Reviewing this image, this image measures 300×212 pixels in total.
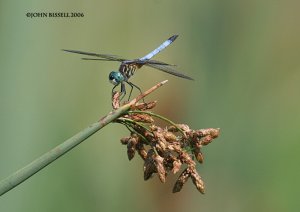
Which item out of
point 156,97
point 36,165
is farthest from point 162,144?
point 156,97

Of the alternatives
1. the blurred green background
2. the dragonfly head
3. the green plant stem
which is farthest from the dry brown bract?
the blurred green background

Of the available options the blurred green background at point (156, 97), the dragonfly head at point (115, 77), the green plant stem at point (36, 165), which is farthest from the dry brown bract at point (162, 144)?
the blurred green background at point (156, 97)

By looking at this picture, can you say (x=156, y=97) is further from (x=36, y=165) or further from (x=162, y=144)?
(x=36, y=165)

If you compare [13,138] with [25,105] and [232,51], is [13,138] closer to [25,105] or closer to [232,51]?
[25,105]

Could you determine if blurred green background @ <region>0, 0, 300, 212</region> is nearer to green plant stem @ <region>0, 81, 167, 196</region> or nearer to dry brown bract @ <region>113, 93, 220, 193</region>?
dry brown bract @ <region>113, 93, 220, 193</region>

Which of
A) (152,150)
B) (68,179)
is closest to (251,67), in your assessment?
(68,179)

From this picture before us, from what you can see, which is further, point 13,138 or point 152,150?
point 13,138
